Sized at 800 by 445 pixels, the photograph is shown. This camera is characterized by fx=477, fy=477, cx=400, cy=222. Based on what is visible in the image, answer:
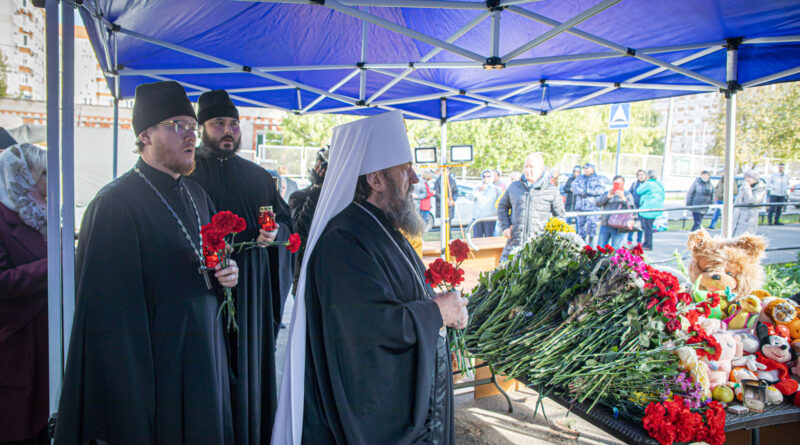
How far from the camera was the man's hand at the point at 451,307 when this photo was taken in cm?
204

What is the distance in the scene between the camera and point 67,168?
83.3 inches

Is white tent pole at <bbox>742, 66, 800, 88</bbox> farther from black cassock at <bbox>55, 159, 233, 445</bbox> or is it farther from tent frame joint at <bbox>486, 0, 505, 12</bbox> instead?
black cassock at <bbox>55, 159, 233, 445</bbox>

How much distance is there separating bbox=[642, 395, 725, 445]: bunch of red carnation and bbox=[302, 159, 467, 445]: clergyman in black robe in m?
1.00

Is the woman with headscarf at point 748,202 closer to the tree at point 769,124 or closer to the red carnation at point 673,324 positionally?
the red carnation at point 673,324

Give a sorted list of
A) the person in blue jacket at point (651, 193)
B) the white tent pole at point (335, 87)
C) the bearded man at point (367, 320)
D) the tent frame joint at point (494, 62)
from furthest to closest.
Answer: the person in blue jacket at point (651, 193) → the white tent pole at point (335, 87) → the tent frame joint at point (494, 62) → the bearded man at point (367, 320)

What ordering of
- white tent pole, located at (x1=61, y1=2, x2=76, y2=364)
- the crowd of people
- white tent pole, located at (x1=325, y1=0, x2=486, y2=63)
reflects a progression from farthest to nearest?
the crowd of people
white tent pole, located at (x1=325, y1=0, x2=486, y2=63)
white tent pole, located at (x1=61, y1=2, x2=76, y2=364)

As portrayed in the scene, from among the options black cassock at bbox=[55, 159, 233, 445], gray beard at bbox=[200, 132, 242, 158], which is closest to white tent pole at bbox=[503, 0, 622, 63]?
gray beard at bbox=[200, 132, 242, 158]

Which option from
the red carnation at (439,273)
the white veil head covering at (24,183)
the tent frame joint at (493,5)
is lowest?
the red carnation at (439,273)

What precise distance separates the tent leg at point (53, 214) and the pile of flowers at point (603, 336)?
2.03 m

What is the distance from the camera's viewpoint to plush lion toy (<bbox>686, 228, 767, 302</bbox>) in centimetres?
347

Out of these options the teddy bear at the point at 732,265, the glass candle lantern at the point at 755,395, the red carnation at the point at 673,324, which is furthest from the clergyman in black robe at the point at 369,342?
the teddy bear at the point at 732,265

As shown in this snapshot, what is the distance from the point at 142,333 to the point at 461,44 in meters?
4.01

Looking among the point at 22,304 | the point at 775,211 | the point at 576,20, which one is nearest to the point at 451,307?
the point at 22,304

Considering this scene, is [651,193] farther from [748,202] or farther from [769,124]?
[769,124]
